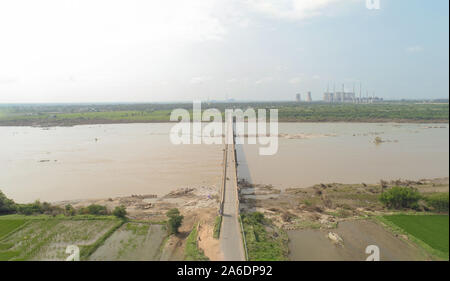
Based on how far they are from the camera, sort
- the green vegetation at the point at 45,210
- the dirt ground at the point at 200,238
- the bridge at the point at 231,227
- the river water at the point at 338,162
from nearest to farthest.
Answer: the bridge at the point at 231,227, the dirt ground at the point at 200,238, the green vegetation at the point at 45,210, the river water at the point at 338,162

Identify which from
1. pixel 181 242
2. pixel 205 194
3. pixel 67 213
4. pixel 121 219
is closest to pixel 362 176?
pixel 205 194

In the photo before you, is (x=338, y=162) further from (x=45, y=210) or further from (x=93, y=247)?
(x=45, y=210)

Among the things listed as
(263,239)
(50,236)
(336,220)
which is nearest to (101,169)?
(50,236)

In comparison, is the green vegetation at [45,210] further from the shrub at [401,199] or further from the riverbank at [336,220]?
the shrub at [401,199]

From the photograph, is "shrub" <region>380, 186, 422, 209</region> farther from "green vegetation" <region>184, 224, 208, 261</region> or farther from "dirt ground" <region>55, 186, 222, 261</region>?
"green vegetation" <region>184, 224, 208, 261</region>

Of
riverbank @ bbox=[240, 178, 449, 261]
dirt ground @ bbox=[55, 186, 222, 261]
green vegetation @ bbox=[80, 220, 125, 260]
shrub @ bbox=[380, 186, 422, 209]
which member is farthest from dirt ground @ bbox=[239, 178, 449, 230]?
green vegetation @ bbox=[80, 220, 125, 260]

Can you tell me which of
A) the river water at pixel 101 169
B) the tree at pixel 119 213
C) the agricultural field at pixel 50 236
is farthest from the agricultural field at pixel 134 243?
the river water at pixel 101 169
